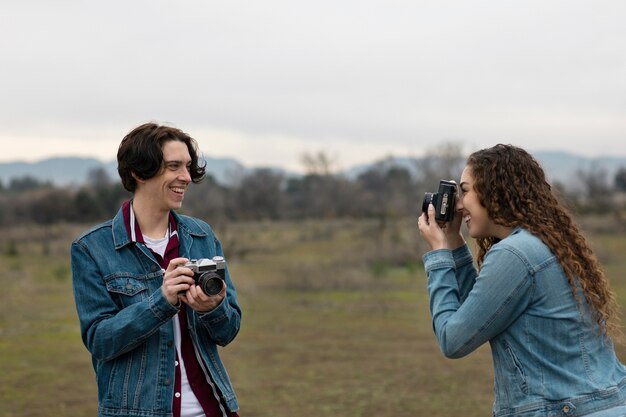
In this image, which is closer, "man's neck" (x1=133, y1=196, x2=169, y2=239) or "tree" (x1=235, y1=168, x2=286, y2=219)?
"man's neck" (x1=133, y1=196, x2=169, y2=239)

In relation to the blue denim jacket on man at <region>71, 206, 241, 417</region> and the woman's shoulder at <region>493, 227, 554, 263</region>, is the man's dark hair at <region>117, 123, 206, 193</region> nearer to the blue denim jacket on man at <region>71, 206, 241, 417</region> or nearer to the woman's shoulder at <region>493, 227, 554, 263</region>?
the blue denim jacket on man at <region>71, 206, 241, 417</region>

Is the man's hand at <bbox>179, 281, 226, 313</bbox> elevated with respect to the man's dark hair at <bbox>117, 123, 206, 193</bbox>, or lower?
lower

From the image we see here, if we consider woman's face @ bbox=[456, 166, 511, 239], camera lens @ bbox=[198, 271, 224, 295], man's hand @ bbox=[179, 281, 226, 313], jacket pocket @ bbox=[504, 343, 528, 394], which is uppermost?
woman's face @ bbox=[456, 166, 511, 239]

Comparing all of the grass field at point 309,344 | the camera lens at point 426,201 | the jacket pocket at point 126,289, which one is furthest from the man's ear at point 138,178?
the grass field at point 309,344

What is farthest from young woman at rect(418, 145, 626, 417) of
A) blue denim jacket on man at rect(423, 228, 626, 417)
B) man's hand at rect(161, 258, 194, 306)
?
man's hand at rect(161, 258, 194, 306)

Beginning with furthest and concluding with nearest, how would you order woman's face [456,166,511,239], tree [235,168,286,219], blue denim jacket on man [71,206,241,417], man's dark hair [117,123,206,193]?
tree [235,168,286,219] → man's dark hair [117,123,206,193] → blue denim jacket on man [71,206,241,417] → woman's face [456,166,511,239]

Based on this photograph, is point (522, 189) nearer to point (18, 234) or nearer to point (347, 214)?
point (18, 234)

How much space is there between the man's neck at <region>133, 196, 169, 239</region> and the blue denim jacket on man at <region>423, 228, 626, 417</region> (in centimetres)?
128

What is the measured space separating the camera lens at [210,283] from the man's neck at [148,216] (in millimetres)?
447

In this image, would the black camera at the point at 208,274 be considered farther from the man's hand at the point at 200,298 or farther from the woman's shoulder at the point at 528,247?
the woman's shoulder at the point at 528,247

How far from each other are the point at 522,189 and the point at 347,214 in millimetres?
54438

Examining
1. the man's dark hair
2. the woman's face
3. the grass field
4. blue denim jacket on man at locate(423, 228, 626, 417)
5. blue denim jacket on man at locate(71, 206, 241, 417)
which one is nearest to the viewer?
blue denim jacket on man at locate(423, 228, 626, 417)

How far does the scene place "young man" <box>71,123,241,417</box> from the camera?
10.2 feet

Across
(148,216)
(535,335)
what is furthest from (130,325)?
(535,335)
